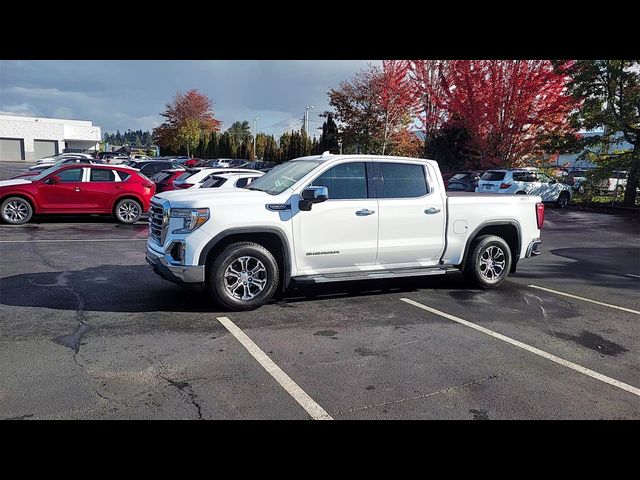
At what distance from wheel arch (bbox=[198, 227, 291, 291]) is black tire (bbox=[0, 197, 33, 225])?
31.0 feet

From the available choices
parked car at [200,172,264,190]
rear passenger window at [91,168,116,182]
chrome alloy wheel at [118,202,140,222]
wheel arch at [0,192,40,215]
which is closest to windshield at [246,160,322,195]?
parked car at [200,172,264,190]

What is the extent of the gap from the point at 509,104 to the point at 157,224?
20.6 metres

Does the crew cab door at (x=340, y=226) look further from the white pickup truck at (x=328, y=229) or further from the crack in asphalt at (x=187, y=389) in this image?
the crack in asphalt at (x=187, y=389)

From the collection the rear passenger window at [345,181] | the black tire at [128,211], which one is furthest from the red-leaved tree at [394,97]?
the rear passenger window at [345,181]

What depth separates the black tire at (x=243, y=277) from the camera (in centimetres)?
579

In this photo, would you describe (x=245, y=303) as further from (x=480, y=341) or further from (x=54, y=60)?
(x=54, y=60)

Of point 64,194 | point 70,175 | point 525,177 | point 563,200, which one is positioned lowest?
point 563,200

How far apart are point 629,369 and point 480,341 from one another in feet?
4.40

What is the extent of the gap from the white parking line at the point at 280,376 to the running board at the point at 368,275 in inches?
46.2

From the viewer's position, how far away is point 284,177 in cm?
679

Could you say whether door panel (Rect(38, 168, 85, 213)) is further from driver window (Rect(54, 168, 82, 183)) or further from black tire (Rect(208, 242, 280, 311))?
black tire (Rect(208, 242, 280, 311))

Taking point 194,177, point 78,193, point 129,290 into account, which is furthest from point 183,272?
point 194,177

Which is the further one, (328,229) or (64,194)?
(64,194)

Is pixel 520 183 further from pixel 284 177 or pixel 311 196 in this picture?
pixel 311 196
